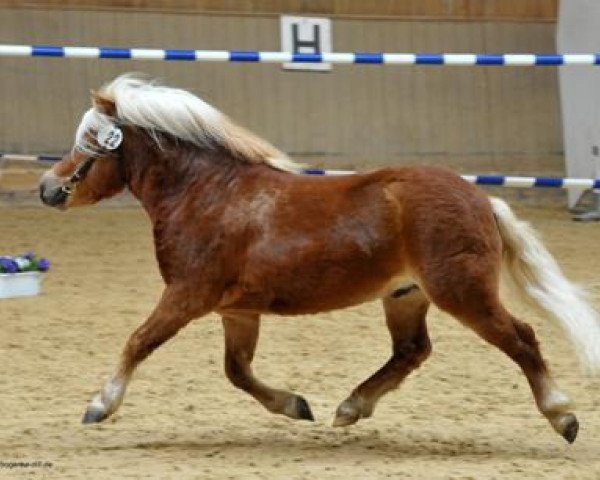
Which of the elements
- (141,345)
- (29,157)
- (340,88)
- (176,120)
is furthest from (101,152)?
(340,88)

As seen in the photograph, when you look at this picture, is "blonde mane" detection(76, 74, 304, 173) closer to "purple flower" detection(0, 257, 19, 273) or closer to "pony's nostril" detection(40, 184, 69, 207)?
"pony's nostril" detection(40, 184, 69, 207)

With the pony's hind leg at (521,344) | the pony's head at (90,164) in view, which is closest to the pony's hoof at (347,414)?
the pony's hind leg at (521,344)

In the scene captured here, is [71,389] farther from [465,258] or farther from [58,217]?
[58,217]

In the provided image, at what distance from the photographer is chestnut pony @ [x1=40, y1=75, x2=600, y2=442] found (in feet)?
17.0

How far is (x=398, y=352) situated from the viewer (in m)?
5.70

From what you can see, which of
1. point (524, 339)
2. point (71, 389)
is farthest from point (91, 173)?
point (524, 339)

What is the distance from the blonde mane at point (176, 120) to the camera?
5.57 meters

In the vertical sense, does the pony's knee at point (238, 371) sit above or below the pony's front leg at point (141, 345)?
below

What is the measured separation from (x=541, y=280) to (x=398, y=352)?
705mm

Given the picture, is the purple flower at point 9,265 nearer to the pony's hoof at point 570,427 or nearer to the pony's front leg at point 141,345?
the pony's front leg at point 141,345

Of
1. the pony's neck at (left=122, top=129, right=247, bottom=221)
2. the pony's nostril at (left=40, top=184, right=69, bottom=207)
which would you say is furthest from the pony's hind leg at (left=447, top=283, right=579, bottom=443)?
the pony's nostril at (left=40, top=184, right=69, bottom=207)

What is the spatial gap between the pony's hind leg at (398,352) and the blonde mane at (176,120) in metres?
0.73

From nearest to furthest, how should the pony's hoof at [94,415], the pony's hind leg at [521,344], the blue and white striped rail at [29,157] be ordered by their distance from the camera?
the pony's hind leg at [521,344]
the pony's hoof at [94,415]
the blue and white striped rail at [29,157]

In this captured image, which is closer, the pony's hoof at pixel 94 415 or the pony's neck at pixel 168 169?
the pony's hoof at pixel 94 415
